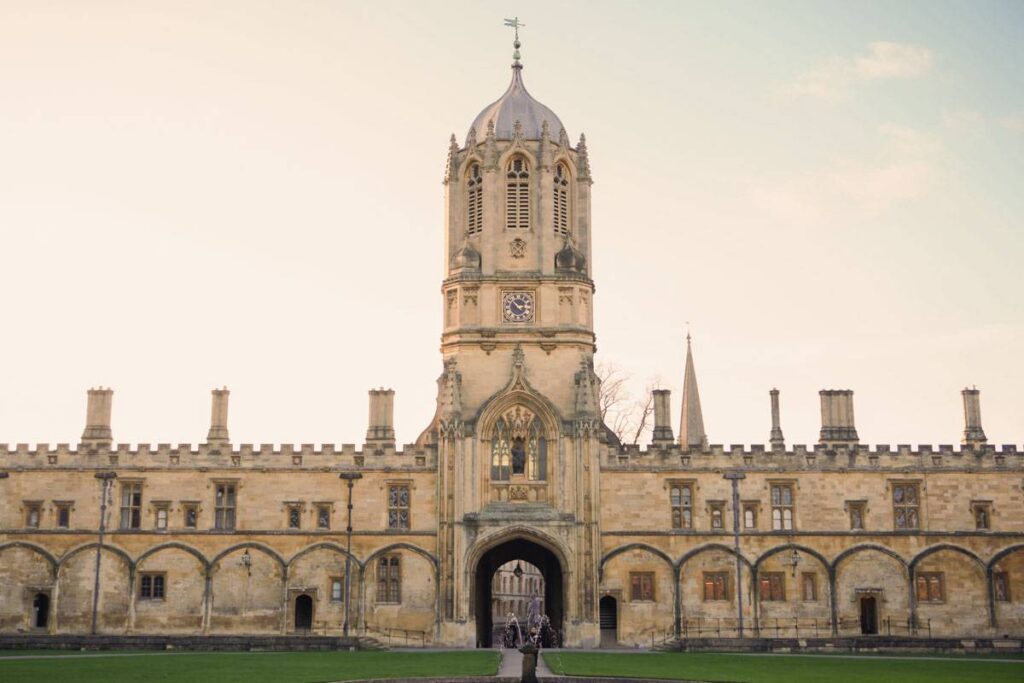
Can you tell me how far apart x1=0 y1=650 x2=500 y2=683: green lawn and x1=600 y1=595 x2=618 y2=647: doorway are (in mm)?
10263

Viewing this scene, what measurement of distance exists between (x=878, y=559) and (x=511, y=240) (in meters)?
20.0

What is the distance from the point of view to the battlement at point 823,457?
5138 cm

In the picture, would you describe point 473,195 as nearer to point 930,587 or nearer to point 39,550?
point 39,550

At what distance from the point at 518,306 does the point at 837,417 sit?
48.7 feet

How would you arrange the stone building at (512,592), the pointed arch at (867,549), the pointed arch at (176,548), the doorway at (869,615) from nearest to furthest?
1. the doorway at (869,615)
2. the pointed arch at (867,549)
3. the pointed arch at (176,548)
4. the stone building at (512,592)

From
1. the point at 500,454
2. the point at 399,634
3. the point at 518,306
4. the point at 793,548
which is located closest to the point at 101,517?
the point at 399,634

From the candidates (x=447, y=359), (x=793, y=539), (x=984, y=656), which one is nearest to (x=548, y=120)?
(x=447, y=359)

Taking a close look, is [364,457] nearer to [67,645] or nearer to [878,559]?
[67,645]

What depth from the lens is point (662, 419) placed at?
2188 inches

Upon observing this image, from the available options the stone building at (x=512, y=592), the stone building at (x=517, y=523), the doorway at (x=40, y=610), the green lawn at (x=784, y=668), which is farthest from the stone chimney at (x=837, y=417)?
the stone building at (x=512, y=592)

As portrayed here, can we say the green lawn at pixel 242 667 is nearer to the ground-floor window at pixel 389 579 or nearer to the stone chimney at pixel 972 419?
the ground-floor window at pixel 389 579

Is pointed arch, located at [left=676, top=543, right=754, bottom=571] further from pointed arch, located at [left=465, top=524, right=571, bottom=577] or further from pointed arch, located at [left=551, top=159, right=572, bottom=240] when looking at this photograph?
pointed arch, located at [left=551, top=159, right=572, bottom=240]

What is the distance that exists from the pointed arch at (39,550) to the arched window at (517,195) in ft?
76.1

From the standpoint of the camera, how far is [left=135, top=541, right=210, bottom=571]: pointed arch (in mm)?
50750
